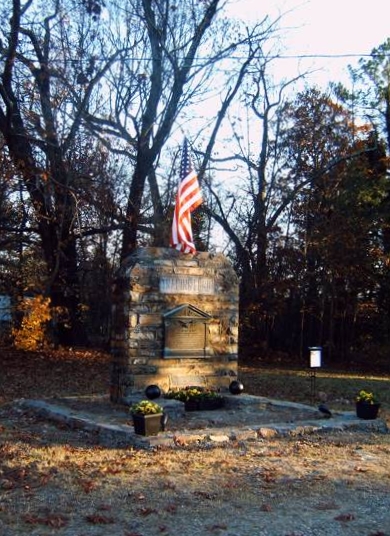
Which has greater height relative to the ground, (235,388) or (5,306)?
(5,306)

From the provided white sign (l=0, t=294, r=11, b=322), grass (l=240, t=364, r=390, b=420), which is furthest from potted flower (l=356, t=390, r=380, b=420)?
white sign (l=0, t=294, r=11, b=322)

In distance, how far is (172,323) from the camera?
11.2 m

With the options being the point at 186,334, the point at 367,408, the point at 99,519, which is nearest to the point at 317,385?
the point at 186,334

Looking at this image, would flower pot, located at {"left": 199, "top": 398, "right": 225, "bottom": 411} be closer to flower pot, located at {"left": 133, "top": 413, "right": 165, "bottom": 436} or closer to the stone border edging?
the stone border edging

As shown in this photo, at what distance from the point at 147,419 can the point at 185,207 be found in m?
4.59

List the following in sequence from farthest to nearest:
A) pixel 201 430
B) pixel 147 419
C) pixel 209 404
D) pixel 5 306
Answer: pixel 5 306, pixel 209 404, pixel 201 430, pixel 147 419

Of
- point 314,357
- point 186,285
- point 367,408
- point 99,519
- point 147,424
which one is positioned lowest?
point 99,519

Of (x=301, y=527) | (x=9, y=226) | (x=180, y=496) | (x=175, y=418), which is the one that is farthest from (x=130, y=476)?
(x=9, y=226)

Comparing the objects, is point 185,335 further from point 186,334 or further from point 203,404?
point 203,404

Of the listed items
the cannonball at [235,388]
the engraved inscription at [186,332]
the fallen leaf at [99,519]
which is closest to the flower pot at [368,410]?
the cannonball at [235,388]

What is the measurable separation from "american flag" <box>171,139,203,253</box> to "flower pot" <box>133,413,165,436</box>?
409cm

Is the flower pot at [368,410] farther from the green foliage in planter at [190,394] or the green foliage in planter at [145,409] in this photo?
the green foliage in planter at [145,409]

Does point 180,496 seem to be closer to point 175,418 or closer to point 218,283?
point 175,418

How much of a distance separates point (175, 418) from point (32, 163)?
10.7m
